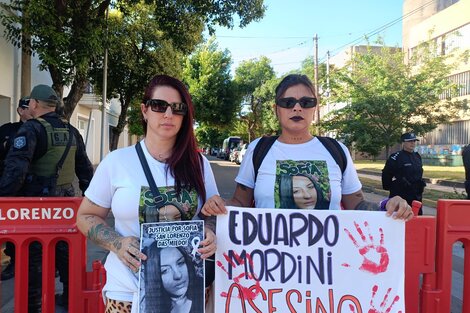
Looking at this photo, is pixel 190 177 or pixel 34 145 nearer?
pixel 190 177

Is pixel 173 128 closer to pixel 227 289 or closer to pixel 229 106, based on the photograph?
pixel 227 289

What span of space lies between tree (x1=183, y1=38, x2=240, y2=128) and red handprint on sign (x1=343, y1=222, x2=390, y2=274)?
3265 cm

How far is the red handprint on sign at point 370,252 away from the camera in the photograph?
233 cm

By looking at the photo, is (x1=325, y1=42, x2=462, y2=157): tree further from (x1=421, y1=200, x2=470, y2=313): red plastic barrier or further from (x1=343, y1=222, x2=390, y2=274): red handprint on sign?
(x1=343, y1=222, x2=390, y2=274): red handprint on sign

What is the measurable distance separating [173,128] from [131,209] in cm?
44

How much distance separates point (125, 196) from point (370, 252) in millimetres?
1335

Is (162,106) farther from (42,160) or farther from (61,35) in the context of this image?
(61,35)

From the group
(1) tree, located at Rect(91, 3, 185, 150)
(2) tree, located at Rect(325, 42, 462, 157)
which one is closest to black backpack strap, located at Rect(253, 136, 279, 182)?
(1) tree, located at Rect(91, 3, 185, 150)

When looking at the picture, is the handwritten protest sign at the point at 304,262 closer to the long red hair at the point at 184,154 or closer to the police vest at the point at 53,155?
the long red hair at the point at 184,154

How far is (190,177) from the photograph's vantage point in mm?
2100

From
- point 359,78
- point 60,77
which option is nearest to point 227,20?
point 60,77

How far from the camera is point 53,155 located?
3811 mm

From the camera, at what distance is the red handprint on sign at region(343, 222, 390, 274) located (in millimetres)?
2330

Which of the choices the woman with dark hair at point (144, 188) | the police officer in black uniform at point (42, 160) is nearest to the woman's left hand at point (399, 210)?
the woman with dark hair at point (144, 188)
